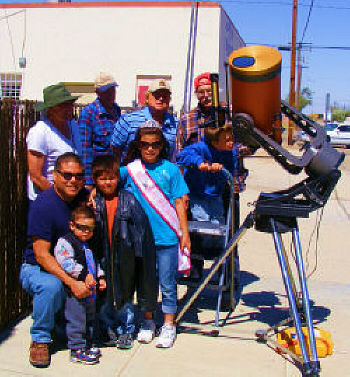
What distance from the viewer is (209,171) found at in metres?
4.34

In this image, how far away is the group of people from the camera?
3.61m

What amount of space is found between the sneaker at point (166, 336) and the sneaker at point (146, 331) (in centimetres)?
7

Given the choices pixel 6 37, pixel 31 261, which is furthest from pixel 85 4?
pixel 31 261

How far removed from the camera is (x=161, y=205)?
12.8 feet

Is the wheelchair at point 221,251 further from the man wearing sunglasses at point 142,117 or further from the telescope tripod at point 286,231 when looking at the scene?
the man wearing sunglasses at point 142,117

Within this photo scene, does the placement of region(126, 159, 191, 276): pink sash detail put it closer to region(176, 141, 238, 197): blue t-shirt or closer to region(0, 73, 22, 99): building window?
region(176, 141, 238, 197): blue t-shirt

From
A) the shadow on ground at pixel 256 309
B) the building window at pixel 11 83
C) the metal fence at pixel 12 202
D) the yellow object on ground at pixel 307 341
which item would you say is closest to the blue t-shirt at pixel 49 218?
the metal fence at pixel 12 202

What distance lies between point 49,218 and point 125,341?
103 cm

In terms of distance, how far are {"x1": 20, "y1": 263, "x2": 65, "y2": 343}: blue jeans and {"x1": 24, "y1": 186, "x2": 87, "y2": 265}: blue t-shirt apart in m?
0.22

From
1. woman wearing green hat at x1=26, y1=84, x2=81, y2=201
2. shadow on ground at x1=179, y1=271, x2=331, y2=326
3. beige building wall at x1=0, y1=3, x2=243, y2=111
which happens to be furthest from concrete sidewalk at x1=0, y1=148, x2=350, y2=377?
beige building wall at x1=0, y1=3, x2=243, y2=111

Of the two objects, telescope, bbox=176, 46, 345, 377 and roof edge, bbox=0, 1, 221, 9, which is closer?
telescope, bbox=176, 46, 345, 377

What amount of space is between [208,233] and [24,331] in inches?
62.3

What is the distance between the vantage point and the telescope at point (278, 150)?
3424 mm

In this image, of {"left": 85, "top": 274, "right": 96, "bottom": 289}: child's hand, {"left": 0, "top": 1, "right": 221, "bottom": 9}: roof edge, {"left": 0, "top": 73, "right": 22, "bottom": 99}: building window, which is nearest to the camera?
{"left": 85, "top": 274, "right": 96, "bottom": 289}: child's hand
